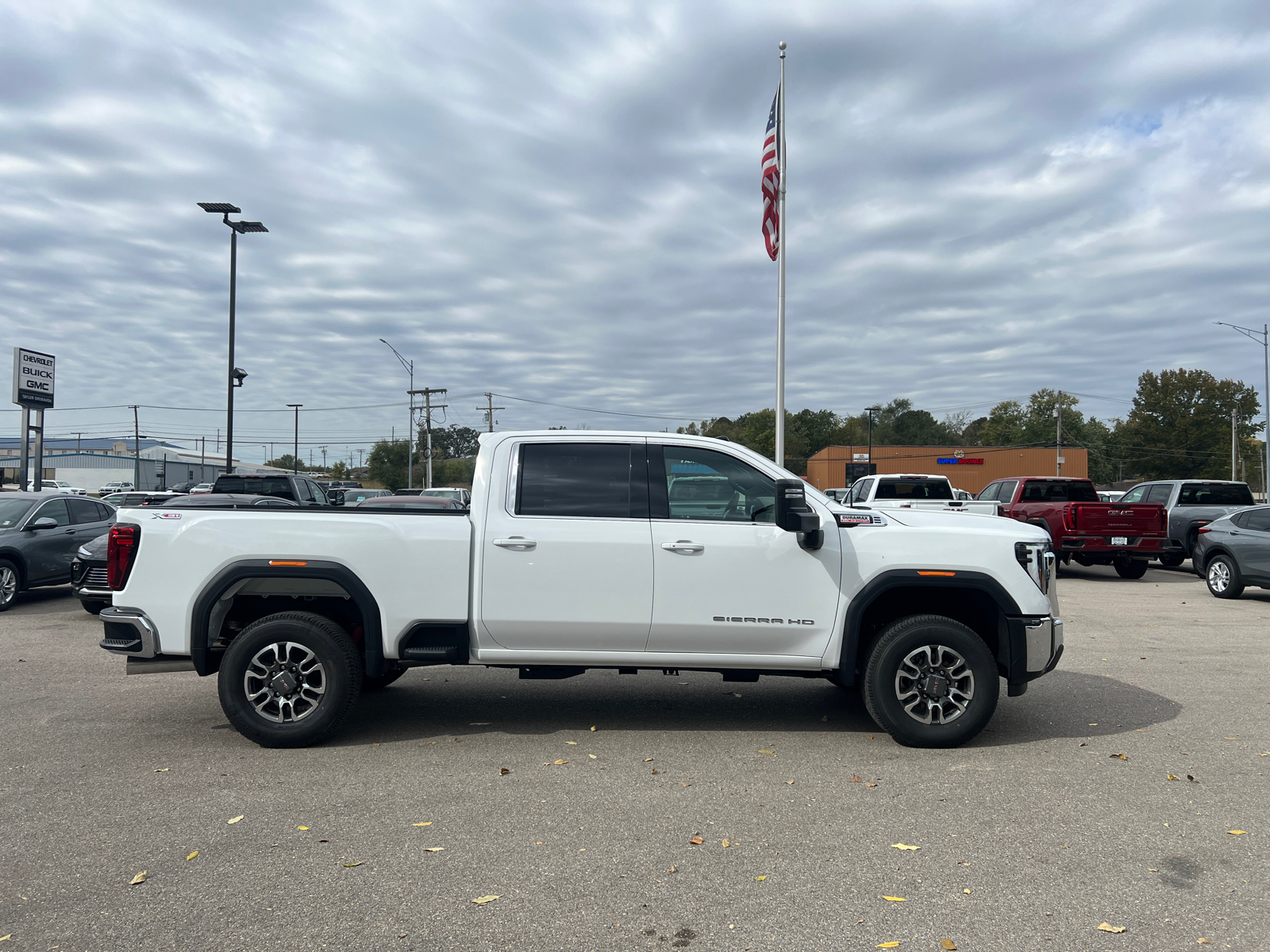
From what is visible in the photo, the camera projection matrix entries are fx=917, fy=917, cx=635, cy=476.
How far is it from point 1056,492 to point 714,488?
1569 centimetres

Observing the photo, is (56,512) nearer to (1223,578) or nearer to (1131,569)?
(1223,578)

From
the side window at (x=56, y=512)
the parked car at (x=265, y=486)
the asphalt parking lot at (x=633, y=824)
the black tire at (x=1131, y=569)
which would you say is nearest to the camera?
the asphalt parking lot at (x=633, y=824)

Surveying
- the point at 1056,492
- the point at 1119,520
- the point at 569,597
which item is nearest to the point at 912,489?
the point at 1056,492

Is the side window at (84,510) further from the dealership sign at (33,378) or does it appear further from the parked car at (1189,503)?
the parked car at (1189,503)

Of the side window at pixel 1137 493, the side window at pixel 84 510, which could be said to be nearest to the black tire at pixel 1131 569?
the side window at pixel 1137 493

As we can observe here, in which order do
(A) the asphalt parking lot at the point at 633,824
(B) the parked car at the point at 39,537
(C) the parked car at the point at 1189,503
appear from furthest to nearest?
1. (C) the parked car at the point at 1189,503
2. (B) the parked car at the point at 39,537
3. (A) the asphalt parking lot at the point at 633,824

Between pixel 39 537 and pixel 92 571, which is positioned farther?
pixel 39 537

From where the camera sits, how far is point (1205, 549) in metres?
14.6

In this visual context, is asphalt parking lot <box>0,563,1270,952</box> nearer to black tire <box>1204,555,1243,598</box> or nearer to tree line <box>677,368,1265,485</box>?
black tire <box>1204,555,1243,598</box>

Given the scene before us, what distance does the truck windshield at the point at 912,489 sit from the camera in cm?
1858

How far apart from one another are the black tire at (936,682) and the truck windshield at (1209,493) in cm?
1714

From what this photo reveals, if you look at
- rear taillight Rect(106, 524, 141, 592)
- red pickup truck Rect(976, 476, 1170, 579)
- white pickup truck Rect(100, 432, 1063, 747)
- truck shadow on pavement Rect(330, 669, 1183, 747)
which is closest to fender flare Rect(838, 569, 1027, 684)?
white pickup truck Rect(100, 432, 1063, 747)

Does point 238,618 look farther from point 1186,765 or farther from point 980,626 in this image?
point 1186,765

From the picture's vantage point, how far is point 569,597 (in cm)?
580
